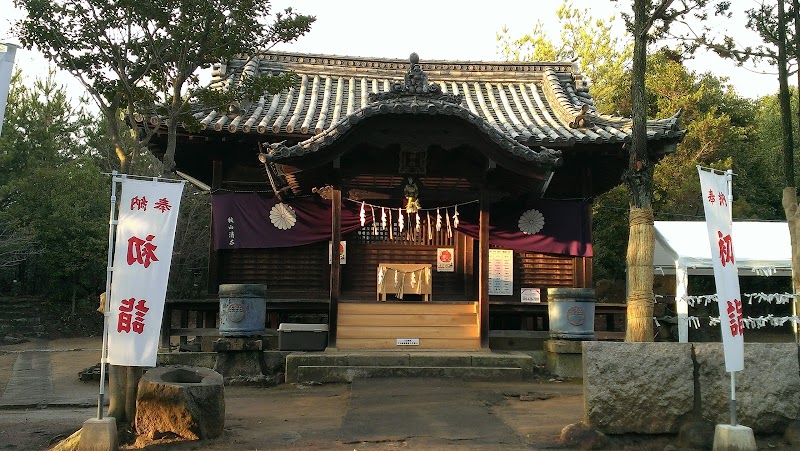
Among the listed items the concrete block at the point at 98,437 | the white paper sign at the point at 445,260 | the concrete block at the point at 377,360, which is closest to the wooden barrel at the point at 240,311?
the concrete block at the point at 377,360

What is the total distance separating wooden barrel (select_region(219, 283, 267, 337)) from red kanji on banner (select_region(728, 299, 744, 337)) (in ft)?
24.5

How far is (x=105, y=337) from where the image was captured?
642cm

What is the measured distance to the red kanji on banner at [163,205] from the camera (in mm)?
6742

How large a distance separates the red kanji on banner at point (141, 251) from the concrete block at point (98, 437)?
157 centimetres

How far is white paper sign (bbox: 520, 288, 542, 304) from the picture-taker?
14039mm

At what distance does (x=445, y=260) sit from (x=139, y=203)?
26.9 feet

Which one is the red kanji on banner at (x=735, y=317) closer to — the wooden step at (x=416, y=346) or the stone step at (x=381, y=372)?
the stone step at (x=381, y=372)

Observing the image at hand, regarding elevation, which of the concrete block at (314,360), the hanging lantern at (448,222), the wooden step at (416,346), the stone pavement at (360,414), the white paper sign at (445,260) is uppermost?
the hanging lantern at (448,222)

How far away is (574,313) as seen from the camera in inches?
462

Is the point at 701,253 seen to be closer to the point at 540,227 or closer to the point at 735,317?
the point at 540,227

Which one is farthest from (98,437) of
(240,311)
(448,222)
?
(448,222)

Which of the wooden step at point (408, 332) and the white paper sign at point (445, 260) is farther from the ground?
the white paper sign at point (445, 260)

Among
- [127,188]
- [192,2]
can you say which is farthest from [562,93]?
[127,188]

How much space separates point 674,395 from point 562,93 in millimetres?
11175
